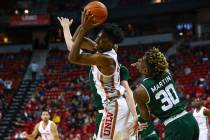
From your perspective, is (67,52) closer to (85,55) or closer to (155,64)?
(85,55)

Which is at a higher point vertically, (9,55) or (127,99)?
(127,99)

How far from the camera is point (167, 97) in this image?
5727 mm

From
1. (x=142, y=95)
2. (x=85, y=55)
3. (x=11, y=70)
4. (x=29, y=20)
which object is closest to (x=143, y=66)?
(x=142, y=95)

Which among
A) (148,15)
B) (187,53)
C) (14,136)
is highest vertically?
(148,15)

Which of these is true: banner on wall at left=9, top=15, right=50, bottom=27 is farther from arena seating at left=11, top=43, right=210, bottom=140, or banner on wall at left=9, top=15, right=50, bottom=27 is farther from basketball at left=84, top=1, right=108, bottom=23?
basketball at left=84, top=1, right=108, bottom=23

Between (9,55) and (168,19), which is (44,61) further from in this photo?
(168,19)

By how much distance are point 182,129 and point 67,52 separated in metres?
26.7

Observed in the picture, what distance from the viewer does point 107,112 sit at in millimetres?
Result: 6434

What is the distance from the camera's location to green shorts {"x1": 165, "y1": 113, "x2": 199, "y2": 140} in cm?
575

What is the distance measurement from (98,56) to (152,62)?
632 mm

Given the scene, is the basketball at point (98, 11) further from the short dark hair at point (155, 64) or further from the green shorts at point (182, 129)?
the green shorts at point (182, 129)

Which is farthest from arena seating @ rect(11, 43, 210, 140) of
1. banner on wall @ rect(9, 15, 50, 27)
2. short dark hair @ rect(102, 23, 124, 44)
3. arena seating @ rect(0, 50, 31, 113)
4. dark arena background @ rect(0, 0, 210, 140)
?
short dark hair @ rect(102, 23, 124, 44)

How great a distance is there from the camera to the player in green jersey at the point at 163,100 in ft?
18.8

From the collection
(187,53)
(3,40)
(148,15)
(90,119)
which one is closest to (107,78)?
(90,119)
